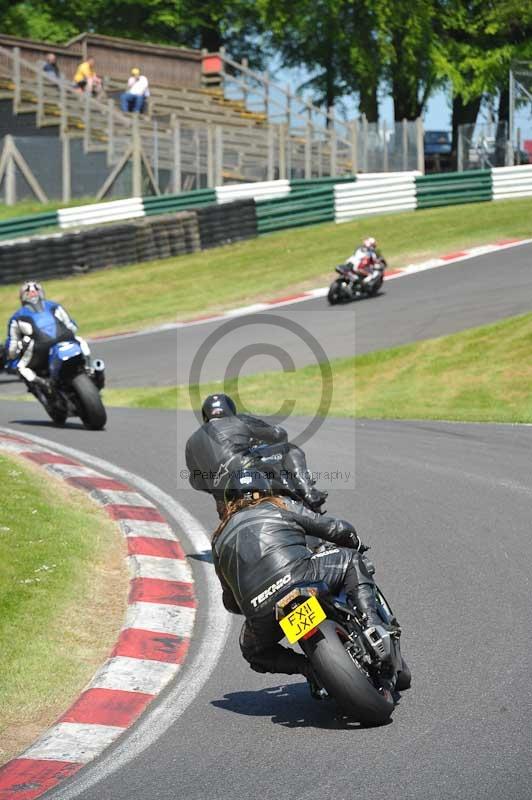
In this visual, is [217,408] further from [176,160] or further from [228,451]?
[176,160]

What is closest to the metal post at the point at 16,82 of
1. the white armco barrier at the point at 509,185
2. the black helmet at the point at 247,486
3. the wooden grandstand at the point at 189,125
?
the wooden grandstand at the point at 189,125

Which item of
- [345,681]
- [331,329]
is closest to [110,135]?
[331,329]

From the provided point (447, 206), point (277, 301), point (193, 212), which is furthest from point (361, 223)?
point (277, 301)

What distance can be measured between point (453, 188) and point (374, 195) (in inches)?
86.5

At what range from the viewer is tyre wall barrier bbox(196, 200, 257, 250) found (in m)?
29.3

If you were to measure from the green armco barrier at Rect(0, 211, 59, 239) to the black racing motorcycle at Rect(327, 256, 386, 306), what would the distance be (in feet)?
24.6

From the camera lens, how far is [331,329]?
70.7ft

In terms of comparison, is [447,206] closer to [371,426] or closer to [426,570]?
[371,426]

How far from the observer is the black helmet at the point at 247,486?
19.6ft

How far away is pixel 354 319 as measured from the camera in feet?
72.8

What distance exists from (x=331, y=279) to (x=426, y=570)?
19.1 m

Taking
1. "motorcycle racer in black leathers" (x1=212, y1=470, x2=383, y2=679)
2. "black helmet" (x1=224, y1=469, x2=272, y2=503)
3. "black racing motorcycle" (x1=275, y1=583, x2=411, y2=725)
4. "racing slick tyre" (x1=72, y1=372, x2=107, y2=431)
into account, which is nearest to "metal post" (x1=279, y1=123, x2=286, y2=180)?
"racing slick tyre" (x1=72, y1=372, x2=107, y2=431)

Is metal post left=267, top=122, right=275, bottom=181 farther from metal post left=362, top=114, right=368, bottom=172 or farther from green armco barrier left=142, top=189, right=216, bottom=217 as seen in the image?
green armco barrier left=142, top=189, right=216, bottom=217

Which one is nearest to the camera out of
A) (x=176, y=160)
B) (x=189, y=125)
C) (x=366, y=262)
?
(x=366, y=262)
